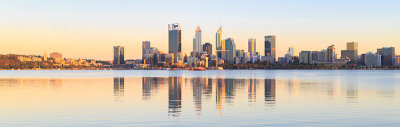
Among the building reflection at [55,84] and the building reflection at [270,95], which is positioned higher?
the building reflection at [270,95]

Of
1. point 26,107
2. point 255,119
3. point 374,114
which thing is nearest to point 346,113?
point 374,114

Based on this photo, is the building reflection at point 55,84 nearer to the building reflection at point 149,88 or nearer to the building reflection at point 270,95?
the building reflection at point 149,88

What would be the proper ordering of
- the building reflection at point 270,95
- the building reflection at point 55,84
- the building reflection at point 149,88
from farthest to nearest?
the building reflection at point 55,84 < the building reflection at point 149,88 < the building reflection at point 270,95

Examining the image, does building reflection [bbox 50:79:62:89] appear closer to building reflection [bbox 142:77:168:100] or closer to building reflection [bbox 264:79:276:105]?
building reflection [bbox 142:77:168:100]

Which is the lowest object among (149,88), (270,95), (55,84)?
(55,84)

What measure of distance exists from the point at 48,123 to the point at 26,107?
9.53m

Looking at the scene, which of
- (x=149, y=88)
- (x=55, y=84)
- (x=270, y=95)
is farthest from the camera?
(x=55, y=84)

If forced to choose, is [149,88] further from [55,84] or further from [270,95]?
[55,84]

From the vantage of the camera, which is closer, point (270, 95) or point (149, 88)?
point (270, 95)

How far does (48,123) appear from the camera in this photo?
22703mm

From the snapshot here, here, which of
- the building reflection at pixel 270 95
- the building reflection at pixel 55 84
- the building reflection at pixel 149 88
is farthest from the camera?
the building reflection at pixel 55 84

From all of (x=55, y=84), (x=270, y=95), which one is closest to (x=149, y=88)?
(x=270, y=95)

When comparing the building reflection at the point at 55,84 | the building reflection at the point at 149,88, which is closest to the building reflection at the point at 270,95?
the building reflection at the point at 149,88

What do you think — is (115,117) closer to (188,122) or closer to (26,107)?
(188,122)
